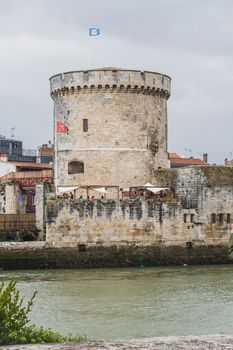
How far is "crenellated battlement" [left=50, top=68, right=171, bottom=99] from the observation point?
32.5m

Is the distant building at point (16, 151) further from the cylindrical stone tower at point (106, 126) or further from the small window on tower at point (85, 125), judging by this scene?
the small window on tower at point (85, 125)

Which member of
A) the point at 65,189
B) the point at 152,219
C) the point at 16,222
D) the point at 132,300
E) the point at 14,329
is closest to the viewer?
the point at 14,329

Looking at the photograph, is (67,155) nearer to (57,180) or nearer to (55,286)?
(57,180)

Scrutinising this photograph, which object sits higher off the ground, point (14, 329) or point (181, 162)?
point (181, 162)

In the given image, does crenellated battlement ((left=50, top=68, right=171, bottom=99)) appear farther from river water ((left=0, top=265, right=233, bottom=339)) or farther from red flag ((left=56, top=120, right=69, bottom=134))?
river water ((left=0, top=265, right=233, bottom=339))

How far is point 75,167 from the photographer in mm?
33156

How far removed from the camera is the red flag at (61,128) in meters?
33.1

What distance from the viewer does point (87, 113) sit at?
3262 cm

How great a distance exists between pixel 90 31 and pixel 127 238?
970 centimetres

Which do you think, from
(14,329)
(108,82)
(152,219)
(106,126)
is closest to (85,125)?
(106,126)

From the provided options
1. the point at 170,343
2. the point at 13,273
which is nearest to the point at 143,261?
the point at 13,273

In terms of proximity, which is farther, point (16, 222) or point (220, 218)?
point (16, 222)

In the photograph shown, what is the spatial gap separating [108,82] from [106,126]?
1888 millimetres

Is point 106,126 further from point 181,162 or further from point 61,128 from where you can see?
point 181,162
